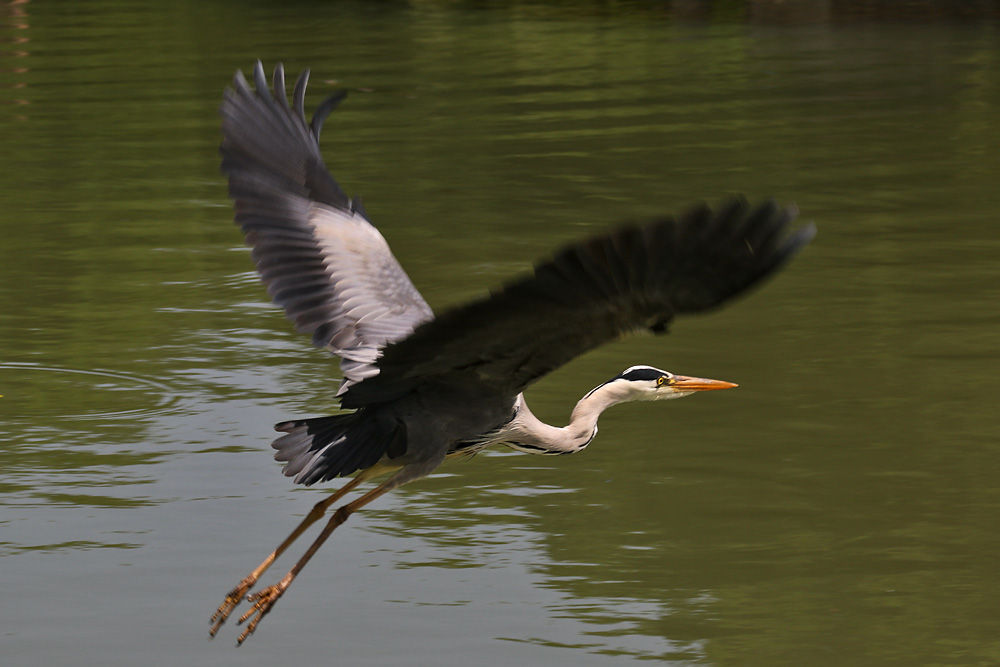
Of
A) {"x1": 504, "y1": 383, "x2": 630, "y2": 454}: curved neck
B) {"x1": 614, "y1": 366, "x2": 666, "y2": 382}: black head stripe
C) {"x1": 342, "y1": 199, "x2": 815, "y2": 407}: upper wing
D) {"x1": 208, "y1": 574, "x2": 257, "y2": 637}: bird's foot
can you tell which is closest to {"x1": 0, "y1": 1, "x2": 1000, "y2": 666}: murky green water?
{"x1": 208, "y1": 574, "x2": 257, "y2": 637}: bird's foot

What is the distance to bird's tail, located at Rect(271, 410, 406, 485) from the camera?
17.0 ft

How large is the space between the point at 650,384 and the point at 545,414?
4.12 feet

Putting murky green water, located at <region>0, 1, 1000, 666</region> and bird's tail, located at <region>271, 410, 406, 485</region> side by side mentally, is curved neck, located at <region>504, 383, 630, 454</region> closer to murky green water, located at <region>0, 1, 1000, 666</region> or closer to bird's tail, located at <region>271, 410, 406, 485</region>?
murky green water, located at <region>0, 1, 1000, 666</region>

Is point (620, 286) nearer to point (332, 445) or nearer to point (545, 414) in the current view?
point (332, 445)

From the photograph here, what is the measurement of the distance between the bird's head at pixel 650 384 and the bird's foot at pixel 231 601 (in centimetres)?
156

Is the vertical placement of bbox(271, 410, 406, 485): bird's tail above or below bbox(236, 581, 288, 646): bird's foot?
above

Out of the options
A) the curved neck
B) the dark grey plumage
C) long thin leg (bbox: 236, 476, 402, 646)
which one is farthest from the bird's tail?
the curved neck

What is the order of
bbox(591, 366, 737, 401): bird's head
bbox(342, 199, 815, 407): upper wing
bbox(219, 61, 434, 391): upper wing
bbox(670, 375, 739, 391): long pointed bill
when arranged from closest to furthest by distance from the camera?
bbox(342, 199, 815, 407): upper wing < bbox(219, 61, 434, 391): upper wing < bbox(591, 366, 737, 401): bird's head < bbox(670, 375, 739, 391): long pointed bill

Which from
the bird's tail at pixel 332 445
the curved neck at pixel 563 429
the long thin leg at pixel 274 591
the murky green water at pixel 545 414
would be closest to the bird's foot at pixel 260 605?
the long thin leg at pixel 274 591

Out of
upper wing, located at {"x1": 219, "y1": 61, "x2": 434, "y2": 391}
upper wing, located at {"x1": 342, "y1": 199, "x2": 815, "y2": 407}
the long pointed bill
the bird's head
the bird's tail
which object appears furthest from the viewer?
the long pointed bill

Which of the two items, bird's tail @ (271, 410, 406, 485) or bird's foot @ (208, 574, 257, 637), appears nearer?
bird's tail @ (271, 410, 406, 485)

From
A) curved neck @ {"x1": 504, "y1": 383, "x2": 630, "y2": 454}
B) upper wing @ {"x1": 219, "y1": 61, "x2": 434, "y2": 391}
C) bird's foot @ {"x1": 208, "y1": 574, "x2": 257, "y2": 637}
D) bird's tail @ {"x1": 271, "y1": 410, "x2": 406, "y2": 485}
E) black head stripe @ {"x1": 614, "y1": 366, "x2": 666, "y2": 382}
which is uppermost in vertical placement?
upper wing @ {"x1": 219, "y1": 61, "x2": 434, "y2": 391}

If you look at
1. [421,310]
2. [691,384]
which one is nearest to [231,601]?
[421,310]

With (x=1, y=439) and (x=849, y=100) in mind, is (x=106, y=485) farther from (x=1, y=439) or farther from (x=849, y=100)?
(x=849, y=100)
